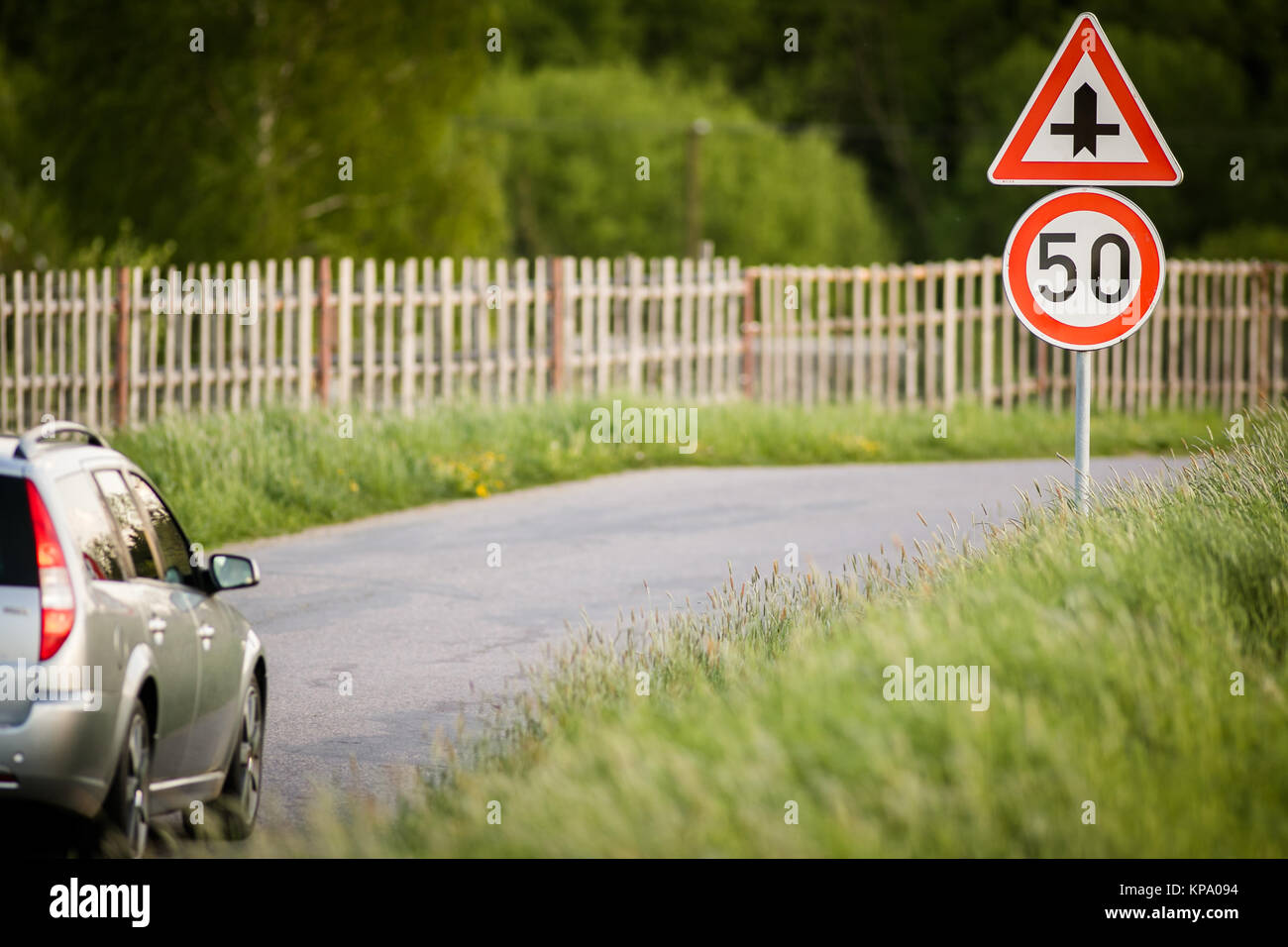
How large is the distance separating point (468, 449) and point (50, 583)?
11.9 meters

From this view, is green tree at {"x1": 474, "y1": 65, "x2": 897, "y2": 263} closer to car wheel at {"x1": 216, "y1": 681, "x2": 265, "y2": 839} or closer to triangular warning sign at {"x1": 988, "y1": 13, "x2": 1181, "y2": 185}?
triangular warning sign at {"x1": 988, "y1": 13, "x2": 1181, "y2": 185}

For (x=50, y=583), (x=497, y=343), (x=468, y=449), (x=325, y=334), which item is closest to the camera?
(x=50, y=583)

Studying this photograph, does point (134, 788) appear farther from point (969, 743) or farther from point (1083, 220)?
point (1083, 220)

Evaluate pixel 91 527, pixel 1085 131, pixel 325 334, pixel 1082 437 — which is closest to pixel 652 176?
pixel 325 334

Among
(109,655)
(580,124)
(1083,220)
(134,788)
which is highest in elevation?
(580,124)

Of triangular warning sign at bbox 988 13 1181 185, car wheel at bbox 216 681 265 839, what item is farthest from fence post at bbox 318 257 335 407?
car wheel at bbox 216 681 265 839

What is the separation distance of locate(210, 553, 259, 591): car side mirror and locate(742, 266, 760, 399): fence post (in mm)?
16745

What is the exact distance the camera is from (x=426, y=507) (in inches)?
626

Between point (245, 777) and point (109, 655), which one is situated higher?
point (109, 655)

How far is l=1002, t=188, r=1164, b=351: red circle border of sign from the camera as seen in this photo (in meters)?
8.24

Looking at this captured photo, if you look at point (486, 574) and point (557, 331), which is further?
point (557, 331)

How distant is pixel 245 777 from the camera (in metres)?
7.11

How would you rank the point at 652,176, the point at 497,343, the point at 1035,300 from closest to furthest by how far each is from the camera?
the point at 1035,300, the point at 497,343, the point at 652,176
